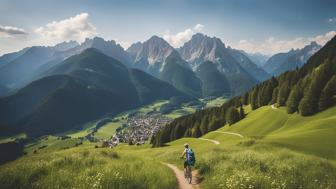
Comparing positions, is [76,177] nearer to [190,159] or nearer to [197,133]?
[190,159]

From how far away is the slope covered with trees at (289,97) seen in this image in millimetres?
86500

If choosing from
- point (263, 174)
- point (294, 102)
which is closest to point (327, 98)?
point (294, 102)

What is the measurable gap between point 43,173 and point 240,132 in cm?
8365

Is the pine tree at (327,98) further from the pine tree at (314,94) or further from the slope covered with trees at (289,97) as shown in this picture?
the pine tree at (314,94)

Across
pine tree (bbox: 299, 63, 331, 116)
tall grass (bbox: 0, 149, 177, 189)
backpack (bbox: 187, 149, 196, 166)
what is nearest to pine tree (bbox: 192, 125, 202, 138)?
pine tree (bbox: 299, 63, 331, 116)

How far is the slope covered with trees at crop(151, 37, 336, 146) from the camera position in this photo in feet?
284

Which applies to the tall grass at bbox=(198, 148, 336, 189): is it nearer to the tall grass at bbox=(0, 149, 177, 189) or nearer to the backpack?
the backpack

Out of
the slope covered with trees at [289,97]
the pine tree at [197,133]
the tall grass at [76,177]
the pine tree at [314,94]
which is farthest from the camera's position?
the pine tree at [197,133]

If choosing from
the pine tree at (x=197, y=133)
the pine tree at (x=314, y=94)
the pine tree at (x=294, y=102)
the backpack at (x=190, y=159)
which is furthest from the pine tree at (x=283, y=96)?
the backpack at (x=190, y=159)

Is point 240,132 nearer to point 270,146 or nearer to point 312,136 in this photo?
point 312,136

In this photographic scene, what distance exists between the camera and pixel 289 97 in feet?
318

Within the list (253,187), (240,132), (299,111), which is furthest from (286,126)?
(253,187)

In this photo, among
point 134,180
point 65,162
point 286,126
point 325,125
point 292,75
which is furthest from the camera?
point 292,75

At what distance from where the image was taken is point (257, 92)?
470ft
